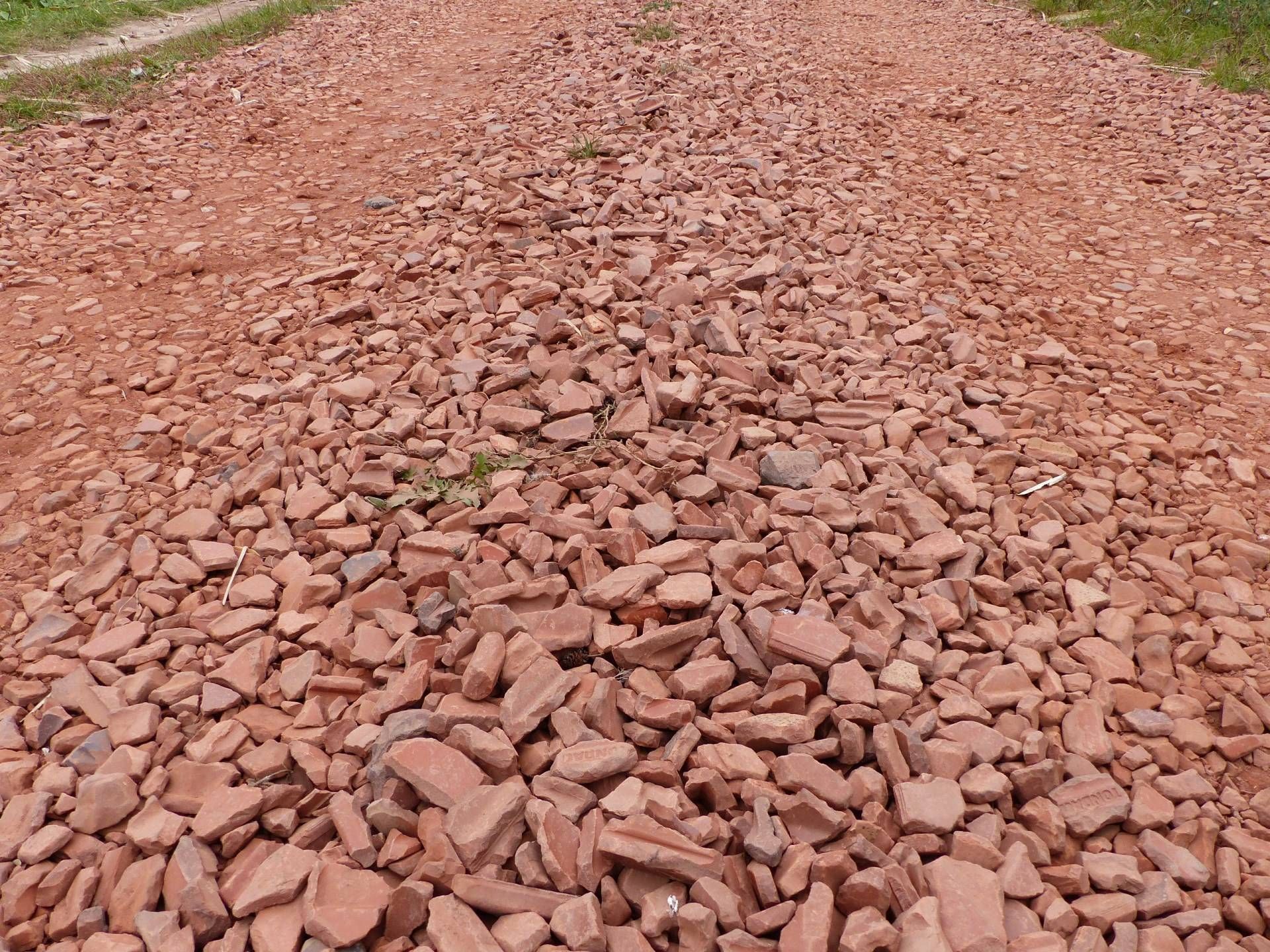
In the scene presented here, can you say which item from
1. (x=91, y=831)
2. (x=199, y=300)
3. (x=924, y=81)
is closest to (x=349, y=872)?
(x=91, y=831)

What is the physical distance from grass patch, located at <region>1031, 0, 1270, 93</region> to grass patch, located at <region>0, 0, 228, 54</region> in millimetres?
10668

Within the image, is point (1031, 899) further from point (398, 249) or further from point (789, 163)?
point (789, 163)

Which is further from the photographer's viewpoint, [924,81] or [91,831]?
[924,81]

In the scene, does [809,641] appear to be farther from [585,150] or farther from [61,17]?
[61,17]

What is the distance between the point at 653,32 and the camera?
25.6 ft

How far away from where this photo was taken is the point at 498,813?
69.2 inches

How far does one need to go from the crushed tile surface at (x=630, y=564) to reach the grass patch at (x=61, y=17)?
4.26 m

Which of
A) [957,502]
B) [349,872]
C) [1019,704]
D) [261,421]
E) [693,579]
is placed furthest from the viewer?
[261,421]

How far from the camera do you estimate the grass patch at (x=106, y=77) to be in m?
6.36

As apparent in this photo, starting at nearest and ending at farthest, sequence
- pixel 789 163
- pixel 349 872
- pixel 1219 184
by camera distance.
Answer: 1. pixel 349 872
2. pixel 789 163
3. pixel 1219 184

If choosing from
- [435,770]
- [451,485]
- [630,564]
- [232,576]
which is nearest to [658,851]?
[435,770]

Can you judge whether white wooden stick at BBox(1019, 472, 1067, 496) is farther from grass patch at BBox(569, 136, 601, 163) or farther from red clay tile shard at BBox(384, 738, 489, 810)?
grass patch at BBox(569, 136, 601, 163)

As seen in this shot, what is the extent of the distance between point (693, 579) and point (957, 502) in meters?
1.02

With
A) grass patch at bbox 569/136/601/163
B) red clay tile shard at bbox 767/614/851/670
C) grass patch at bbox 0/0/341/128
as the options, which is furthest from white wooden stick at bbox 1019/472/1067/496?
grass patch at bbox 0/0/341/128
